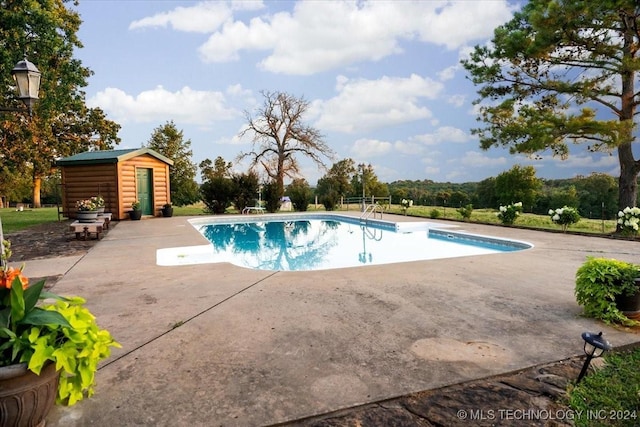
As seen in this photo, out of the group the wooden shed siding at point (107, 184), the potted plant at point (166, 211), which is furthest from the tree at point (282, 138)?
the wooden shed siding at point (107, 184)

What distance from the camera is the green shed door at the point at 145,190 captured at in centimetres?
1380

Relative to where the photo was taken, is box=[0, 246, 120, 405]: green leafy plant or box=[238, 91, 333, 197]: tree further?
box=[238, 91, 333, 197]: tree

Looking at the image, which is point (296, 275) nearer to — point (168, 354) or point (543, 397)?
point (168, 354)

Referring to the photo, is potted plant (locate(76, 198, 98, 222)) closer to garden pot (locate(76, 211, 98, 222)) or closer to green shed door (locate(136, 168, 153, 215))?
garden pot (locate(76, 211, 98, 222))

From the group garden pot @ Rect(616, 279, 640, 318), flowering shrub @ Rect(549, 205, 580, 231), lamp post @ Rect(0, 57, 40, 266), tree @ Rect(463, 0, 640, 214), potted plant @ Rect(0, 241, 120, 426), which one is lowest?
garden pot @ Rect(616, 279, 640, 318)

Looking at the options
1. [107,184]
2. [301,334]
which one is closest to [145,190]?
[107,184]

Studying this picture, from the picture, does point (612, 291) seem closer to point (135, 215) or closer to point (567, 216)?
point (567, 216)

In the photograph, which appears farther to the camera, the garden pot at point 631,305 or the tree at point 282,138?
the tree at point 282,138

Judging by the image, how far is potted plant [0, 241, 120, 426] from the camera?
1502 millimetres

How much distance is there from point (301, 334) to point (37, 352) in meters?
1.67

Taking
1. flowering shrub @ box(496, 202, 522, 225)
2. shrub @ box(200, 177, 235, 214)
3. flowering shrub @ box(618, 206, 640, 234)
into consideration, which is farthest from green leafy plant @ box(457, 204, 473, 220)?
shrub @ box(200, 177, 235, 214)

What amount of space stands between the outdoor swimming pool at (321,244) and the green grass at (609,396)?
4.33 m

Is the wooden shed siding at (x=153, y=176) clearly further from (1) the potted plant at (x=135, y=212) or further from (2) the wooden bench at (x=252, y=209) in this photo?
(2) the wooden bench at (x=252, y=209)

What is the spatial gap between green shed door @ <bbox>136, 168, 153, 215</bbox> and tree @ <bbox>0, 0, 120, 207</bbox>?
3.42 metres
